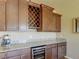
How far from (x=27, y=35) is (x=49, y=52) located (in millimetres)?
917

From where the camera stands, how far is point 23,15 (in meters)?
3.21

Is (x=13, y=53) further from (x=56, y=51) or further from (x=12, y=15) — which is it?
(x=56, y=51)

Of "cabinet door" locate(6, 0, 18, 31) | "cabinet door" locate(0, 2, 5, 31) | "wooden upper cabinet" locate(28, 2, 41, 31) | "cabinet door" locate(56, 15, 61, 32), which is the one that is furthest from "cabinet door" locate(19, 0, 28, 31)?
"cabinet door" locate(56, 15, 61, 32)

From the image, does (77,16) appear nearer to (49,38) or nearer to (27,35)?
(49,38)

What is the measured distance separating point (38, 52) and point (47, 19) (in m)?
1.27

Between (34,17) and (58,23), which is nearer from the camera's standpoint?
(34,17)

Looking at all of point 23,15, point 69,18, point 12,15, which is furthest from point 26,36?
point 69,18

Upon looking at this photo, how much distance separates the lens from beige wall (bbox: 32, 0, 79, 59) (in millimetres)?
4551

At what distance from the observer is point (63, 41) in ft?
15.3

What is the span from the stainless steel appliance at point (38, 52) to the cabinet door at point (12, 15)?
2.54ft

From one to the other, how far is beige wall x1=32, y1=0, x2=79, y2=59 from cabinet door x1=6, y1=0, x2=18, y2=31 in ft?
5.01

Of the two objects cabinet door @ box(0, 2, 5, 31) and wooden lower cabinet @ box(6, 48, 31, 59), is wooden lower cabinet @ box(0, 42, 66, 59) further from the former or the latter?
cabinet door @ box(0, 2, 5, 31)

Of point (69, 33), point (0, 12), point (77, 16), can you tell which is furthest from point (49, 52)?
point (0, 12)

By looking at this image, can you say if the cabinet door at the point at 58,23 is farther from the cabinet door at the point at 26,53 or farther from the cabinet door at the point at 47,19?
the cabinet door at the point at 26,53
